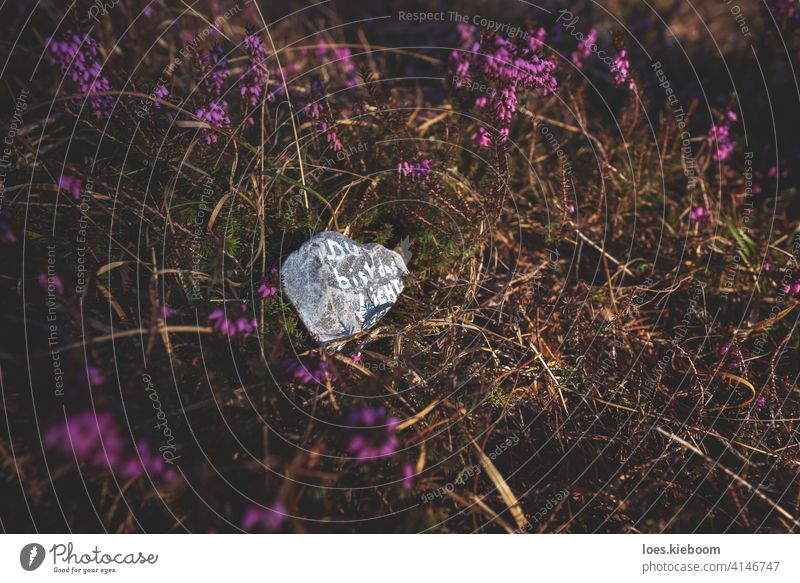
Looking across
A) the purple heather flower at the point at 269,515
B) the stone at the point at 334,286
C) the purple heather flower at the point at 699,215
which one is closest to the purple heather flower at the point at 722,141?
the purple heather flower at the point at 699,215

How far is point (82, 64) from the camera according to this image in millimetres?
2809

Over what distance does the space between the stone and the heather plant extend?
110 mm

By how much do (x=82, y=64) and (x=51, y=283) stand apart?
1.32m

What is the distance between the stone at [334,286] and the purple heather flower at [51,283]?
121 cm

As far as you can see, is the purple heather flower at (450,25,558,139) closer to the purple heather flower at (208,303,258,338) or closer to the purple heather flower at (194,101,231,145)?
the purple heather flower at (194,101,231,145)

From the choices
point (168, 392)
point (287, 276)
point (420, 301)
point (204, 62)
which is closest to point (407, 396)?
point (420, 301)

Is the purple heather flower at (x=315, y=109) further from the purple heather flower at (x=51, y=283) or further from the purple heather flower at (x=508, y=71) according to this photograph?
the purple heather flower at (x=51, y=283)

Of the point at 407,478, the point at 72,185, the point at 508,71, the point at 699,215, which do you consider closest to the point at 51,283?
the point at 72,185

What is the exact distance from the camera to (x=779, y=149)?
4281 millimetres

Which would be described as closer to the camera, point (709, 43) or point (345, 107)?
point (345, 107)

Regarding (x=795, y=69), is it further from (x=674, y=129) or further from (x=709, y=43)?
(x=674, y=129)
